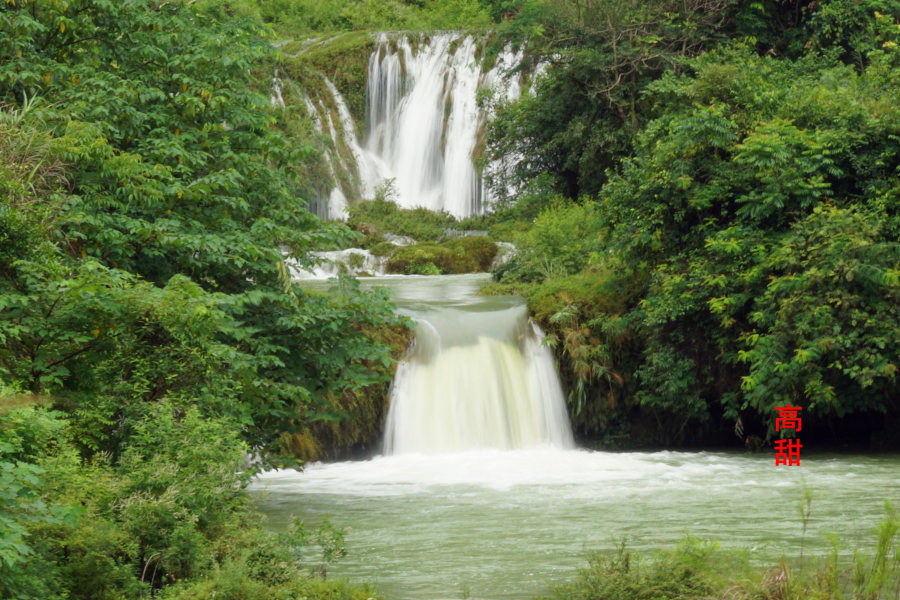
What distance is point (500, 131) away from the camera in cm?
2098

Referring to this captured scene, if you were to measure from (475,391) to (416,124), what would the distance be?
817 inches

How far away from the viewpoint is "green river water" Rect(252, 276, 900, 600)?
282 inches

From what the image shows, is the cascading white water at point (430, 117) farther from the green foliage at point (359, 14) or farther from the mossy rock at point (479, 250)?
the green foliage at point (359, 14)

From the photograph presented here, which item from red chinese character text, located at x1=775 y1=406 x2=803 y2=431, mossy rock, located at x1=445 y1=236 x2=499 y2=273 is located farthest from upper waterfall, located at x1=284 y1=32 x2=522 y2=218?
red chinese character text, located at x1=775 y1=406 x2=803 y2=431

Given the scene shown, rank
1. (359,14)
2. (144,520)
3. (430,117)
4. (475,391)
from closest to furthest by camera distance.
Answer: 1. (144,520)
2. (475,391)
3. (430,117)
4. (359,14)

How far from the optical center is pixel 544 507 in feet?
30.9

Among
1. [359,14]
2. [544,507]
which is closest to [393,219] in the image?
[544,507]

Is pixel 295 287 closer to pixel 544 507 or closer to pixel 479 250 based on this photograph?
pixel 544 507

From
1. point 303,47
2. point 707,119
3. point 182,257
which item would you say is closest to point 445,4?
point 303,47

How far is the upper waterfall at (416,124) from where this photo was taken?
30594 mm

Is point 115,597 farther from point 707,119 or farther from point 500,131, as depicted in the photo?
point 500,131

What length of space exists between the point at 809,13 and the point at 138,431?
17027 mm

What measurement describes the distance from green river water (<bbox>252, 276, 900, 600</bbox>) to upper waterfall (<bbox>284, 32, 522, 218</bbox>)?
57.0 ft

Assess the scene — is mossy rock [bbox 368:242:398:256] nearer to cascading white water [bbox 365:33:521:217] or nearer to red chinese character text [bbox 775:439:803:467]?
cascading white water [bbox 365:33:521:217]
